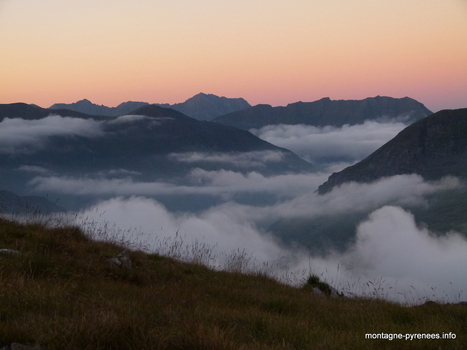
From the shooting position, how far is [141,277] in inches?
336

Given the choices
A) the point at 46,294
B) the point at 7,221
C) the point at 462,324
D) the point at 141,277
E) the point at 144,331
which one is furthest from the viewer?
the point at 7,221

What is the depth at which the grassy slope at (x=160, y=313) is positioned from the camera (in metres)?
4.57

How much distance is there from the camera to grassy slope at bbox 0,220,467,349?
4.57 metres

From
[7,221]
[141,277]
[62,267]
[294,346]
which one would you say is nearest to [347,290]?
[141,277]

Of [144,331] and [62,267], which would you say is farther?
[62,267]

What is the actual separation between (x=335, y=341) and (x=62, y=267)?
5299 millimetres

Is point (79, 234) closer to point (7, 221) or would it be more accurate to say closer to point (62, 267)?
point (7, 221)

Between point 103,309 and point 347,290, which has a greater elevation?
point 103,309

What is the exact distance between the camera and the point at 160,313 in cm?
578

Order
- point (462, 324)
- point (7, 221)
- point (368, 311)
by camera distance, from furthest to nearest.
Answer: point (7, 221) < point (368, 311) < point (462, 324)

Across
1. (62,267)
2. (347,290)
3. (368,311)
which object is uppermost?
(62,267)

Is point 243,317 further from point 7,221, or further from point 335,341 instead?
point 7,221

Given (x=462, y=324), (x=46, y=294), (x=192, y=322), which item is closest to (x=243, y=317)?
(x=192, y=322)

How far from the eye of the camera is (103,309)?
18.0 feet
